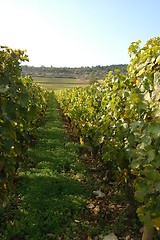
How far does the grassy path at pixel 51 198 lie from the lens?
232 inches

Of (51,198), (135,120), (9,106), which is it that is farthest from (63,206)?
(9,106)

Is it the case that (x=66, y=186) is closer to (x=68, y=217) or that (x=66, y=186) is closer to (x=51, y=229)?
(x=68, y=217)

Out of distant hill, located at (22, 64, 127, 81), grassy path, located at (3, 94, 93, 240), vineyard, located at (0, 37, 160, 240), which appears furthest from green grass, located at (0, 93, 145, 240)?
distant hill, located at (22, 64, 127, 81)

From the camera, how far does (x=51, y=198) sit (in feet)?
24.0

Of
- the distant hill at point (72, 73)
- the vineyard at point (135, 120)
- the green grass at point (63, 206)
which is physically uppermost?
the distant hill at point (72, 73)

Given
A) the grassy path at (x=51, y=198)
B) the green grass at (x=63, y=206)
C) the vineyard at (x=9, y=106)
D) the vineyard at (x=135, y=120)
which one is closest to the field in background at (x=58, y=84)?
the grassy path at (x=51, y=198)

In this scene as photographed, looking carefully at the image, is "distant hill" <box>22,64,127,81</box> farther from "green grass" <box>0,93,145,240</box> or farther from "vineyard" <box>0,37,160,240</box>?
"vineyard" <box>0,37,160,240</box>

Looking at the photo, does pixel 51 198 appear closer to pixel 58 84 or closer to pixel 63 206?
pixel 63 206

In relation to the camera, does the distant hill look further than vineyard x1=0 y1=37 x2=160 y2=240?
Yes

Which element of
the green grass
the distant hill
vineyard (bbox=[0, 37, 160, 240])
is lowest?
the green grass

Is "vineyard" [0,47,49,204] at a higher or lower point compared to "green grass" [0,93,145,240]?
higher

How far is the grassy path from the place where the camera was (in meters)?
5.90

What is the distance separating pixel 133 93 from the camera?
11.4 ft

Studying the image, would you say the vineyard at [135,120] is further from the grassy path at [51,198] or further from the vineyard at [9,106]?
the grassy path at [51,198]
